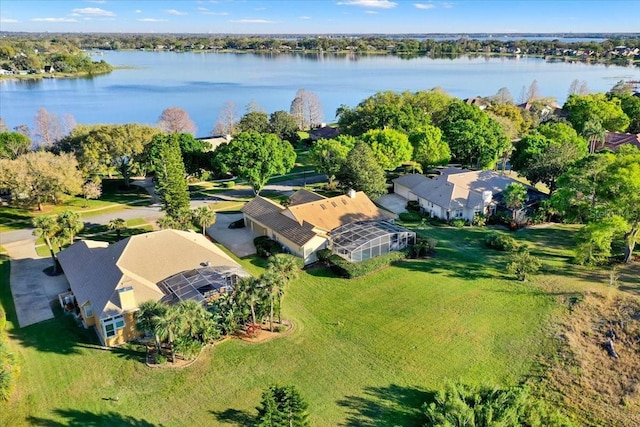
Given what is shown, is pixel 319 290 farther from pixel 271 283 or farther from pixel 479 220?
pixel 479 220

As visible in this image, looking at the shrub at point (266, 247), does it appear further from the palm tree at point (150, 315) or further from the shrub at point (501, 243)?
the shrub at point (501, 243)

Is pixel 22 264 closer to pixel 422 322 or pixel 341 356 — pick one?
pixel 341 356

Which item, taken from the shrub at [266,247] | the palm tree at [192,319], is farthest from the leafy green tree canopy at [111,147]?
the palm tree at [192,319]

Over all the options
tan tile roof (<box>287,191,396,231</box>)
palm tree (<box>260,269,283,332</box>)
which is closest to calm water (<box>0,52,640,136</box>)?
tan tile roof (<box>287,191,396,231</box>)

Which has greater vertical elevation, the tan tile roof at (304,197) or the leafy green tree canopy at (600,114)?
the leafy green tree canopy at (600,114)

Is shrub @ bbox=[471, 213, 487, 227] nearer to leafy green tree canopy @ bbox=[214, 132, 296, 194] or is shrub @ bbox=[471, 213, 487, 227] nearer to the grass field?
the grass field
